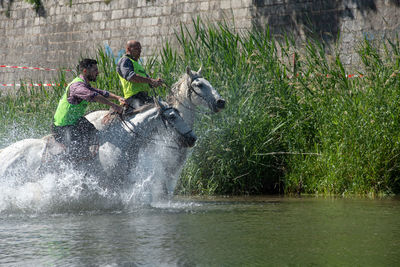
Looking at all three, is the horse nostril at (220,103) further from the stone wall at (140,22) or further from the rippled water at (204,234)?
the stone wall at (140,22)

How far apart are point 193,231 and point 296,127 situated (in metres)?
5.18

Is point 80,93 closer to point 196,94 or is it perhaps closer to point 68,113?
point 68,113

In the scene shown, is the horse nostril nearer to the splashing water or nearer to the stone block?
the splashing water

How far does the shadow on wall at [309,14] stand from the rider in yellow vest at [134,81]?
8.73 metres

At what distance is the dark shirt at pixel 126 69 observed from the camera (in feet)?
30.6

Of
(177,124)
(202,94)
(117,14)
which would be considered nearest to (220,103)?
(202,94)

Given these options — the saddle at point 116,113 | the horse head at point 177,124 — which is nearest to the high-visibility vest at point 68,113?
the saddle at point 116,113

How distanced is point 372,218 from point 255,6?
13472 millimetres

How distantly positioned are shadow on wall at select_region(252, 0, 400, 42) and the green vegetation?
598 cm

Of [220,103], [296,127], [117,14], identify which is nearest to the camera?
[220,103]

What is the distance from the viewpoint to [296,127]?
37.4 ft

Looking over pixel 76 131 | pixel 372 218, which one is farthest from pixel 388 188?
pixel 76 131

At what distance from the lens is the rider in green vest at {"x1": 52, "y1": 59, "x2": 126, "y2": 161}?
839 centimetres

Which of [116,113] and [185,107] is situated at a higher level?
[185,107]
